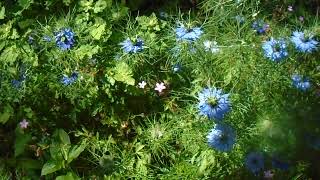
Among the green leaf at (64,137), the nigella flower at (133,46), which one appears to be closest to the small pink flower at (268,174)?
the nigella flower at (133,46)

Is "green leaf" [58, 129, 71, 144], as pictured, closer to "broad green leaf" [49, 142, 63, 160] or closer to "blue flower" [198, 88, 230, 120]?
"broad green leaf" [49, 142, 63, 160]

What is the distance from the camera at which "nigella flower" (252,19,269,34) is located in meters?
3.11

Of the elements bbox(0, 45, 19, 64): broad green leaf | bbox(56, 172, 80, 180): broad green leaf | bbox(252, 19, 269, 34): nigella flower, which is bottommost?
bbox(56, 172, 80, 180): broad green leaf

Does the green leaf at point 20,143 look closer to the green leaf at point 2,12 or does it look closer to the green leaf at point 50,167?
the green leaf at point 50,167

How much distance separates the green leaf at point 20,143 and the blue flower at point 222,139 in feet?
3.21

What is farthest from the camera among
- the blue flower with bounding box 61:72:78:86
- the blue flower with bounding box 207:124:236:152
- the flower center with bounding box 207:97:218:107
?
the blue flower with bounding box 61:72:78:86

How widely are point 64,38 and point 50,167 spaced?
2.23ft

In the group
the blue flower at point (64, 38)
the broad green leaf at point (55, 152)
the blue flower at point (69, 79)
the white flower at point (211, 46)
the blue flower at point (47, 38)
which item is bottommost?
the broad green leaf at point (55, 152)

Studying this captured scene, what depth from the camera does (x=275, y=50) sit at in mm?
2623

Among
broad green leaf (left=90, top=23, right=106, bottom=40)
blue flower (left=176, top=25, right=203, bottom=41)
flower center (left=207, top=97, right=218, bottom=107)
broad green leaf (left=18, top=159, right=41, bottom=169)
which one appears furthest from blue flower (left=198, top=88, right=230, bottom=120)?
broad green leaf (left=18, top=159, right=41, bottom=169)

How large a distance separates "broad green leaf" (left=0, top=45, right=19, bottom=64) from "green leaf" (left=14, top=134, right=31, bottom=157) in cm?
40

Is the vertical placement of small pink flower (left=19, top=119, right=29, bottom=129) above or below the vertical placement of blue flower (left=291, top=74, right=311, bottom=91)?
below

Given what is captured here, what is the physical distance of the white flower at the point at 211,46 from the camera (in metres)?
2.78

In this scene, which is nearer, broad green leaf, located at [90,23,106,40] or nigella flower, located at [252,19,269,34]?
broad green leaf, located at [90,23,106,40]
